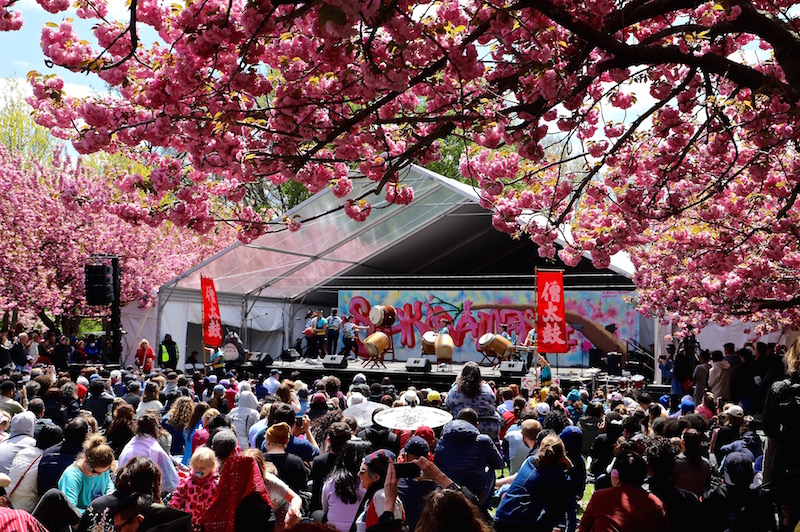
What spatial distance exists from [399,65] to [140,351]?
16430mm

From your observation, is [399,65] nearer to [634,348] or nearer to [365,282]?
[634,348]

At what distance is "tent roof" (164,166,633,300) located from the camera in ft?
74.1

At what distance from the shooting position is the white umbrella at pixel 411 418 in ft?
21.4

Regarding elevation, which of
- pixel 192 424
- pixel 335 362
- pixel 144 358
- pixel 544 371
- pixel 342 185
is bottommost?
pixel 544 371

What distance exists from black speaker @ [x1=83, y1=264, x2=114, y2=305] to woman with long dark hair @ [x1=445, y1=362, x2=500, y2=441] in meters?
11.7

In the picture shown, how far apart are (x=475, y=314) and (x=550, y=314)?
39.7ft

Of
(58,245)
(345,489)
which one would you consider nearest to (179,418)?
(345,489)

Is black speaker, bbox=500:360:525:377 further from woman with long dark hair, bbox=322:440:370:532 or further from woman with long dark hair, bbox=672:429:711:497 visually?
woman with long dark hair, bbox=322:440:370:532

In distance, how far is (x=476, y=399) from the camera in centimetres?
830

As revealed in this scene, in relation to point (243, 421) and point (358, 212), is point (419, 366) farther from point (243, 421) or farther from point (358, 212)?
point (358, 212)

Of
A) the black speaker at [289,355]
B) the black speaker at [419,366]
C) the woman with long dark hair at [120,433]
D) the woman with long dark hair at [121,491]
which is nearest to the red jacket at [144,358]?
the black speaker at [289,355]

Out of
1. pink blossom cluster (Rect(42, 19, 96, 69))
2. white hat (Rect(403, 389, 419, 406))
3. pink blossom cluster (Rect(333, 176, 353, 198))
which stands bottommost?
white hat (Rect(403, 389, 419, 406))

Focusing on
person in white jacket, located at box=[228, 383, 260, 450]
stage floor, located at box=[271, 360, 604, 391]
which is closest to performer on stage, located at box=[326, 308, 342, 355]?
stage floor, located at box=[271, 360, 604, 391]

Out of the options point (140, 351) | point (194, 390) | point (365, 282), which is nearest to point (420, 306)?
point (365, 282)
